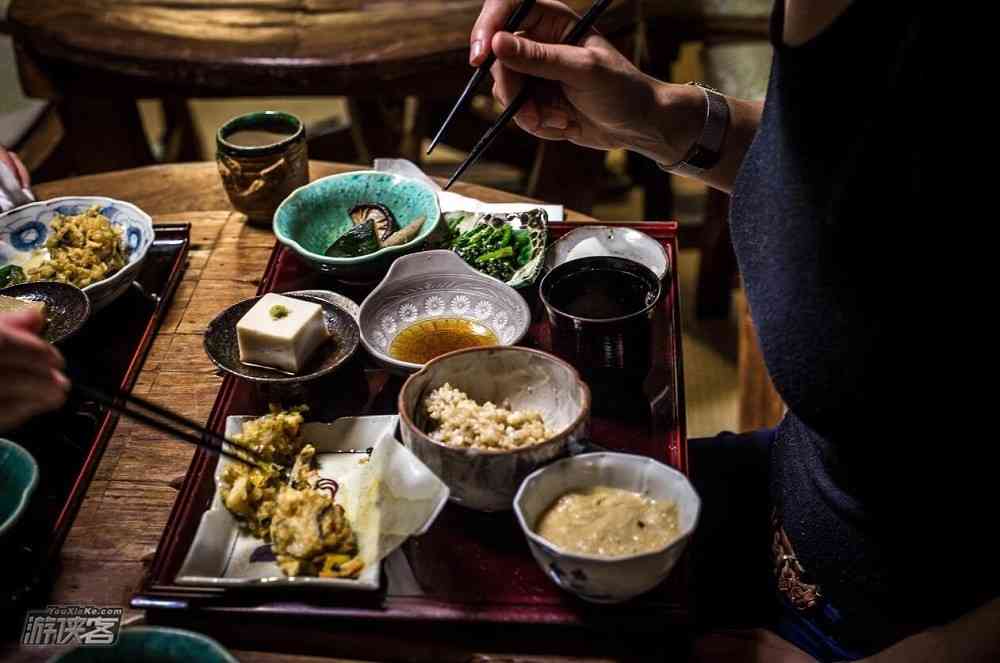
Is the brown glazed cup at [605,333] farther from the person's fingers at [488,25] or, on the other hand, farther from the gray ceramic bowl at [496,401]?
the person's fingers at [488,25]

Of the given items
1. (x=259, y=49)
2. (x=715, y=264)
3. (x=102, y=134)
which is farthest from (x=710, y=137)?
(x=102, y=134)

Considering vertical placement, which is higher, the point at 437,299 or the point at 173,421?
the point at 173,421

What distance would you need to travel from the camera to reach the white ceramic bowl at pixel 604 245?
2037 mm

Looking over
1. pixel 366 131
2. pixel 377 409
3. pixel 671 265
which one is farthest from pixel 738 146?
pixel 366 131

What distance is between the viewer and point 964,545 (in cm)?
135

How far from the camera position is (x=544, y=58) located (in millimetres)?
1737

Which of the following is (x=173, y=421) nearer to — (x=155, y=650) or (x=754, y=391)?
(x=155, y=650)

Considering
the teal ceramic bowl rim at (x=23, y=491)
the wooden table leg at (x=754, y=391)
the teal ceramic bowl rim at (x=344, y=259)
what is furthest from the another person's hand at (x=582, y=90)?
the wooden table leg at (x=754, y=391)

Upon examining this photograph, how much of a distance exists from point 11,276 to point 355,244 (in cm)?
77

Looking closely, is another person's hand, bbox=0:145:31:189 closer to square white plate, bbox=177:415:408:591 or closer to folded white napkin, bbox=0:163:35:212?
folded white napkin, bbox=0:163:35:212

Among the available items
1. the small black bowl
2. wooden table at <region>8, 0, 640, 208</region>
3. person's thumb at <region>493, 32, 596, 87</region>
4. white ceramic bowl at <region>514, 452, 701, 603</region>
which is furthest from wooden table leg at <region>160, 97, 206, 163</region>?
white ceramic bowl at <region>514, 452, 701, 603</region>

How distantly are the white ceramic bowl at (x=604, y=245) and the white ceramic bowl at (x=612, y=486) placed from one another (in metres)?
0.76

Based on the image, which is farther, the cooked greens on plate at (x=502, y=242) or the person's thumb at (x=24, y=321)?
the cooked greens on plate at (x=502, y=242)

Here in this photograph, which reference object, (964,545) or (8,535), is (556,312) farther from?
(8,535)
